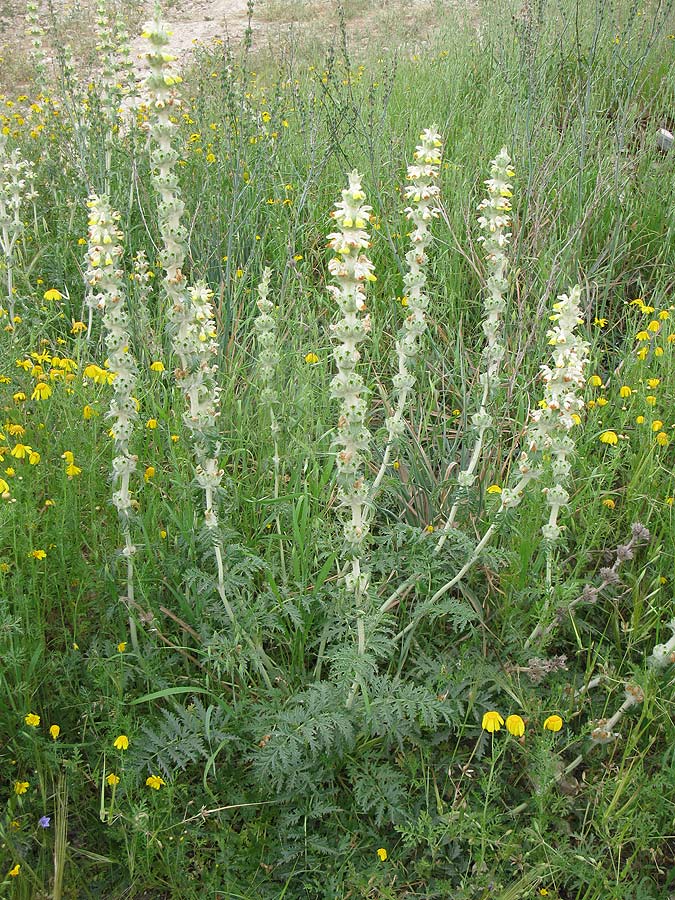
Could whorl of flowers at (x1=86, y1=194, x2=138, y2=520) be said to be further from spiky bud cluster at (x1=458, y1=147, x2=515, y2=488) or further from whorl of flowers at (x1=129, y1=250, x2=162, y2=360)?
spiky bud cluster at (x1=458, y1=147, x2=515, y2=488)

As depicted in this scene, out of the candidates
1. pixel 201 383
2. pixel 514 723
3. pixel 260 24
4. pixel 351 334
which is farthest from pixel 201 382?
pixel 260 24

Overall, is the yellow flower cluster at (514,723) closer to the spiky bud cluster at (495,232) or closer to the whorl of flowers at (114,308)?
the spiky bud cluster at (495,232)

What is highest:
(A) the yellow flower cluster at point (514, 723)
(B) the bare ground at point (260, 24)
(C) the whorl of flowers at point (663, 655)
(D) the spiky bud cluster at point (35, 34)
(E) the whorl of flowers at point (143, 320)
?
(B) the bare ground at point (260, 24)

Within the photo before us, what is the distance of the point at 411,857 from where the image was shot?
2.07 metres

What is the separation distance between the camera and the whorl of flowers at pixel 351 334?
5.88 feet

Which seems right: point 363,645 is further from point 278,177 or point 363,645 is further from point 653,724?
point 278,177

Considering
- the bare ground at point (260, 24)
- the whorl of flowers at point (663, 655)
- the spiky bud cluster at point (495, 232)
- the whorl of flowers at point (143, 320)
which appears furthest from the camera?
the bare ground at point (260, 24)

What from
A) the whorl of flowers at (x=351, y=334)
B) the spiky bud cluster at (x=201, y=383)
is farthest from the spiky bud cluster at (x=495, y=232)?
the spiky bud cluster at (x=201, y=383)

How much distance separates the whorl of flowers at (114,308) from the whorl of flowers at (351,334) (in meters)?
0.65

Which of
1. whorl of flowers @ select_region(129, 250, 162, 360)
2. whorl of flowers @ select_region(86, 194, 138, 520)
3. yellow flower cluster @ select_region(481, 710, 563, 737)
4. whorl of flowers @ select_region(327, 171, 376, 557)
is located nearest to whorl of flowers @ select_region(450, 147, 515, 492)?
whorl of flowers @ select_region(327, 171, 376, 557)

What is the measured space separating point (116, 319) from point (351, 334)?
72 cm

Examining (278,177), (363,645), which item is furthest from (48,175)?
(363,645)

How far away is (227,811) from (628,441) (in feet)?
7.07

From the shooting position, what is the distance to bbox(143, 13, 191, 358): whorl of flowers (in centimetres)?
185
